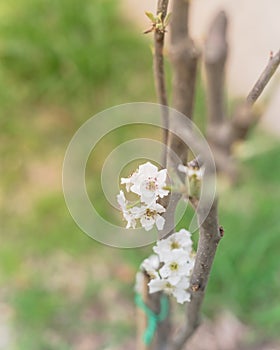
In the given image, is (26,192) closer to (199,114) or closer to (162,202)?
(199,114)

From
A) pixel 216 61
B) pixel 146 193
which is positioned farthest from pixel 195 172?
pixel 216 61

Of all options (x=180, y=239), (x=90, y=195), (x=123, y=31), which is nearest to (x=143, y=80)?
(x=123, y=31)

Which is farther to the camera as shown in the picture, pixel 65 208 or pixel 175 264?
pixel 65 208

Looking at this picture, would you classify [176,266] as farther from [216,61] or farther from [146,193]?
[216,61]

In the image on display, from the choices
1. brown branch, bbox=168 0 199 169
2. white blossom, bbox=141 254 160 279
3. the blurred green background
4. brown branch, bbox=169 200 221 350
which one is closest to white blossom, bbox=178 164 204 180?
brown branch, bbox=169 200 221 350

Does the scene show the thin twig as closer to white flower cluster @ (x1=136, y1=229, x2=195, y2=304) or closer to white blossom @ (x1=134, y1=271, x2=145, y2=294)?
white flower cluster @ (x1=136, y1=229, x2=195, y2=304)
